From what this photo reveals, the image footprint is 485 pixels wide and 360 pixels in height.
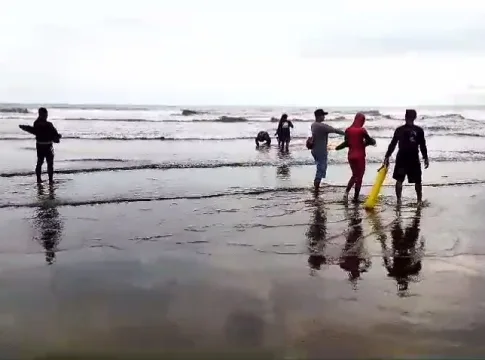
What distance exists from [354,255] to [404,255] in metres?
0.66

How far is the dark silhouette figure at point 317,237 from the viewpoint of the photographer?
21.6 feet

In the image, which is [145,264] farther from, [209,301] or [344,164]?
[344,164]

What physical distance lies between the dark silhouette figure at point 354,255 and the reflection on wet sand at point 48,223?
11.6 feet

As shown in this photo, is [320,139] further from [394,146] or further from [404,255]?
[404,255]

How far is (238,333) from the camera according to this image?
4426mm

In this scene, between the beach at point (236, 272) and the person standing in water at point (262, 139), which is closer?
the beach at point (236, 272)

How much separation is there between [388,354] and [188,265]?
113 inches

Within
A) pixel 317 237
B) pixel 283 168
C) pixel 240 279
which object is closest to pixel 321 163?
pixel 317 237

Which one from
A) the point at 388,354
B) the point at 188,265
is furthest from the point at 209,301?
the point at 388,354

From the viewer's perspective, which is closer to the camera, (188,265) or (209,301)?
(209,301)

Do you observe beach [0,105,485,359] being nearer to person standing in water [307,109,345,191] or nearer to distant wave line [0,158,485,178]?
person standing in water [307,109,345,191]

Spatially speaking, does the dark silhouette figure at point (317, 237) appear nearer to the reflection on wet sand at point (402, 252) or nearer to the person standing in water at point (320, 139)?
the reflection on wet sand at point (402, 252)

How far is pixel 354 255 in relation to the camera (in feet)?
22.5

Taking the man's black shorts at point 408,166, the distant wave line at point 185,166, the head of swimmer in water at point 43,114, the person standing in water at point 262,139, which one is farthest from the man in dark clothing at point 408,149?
the person standing in water at point 262,139
